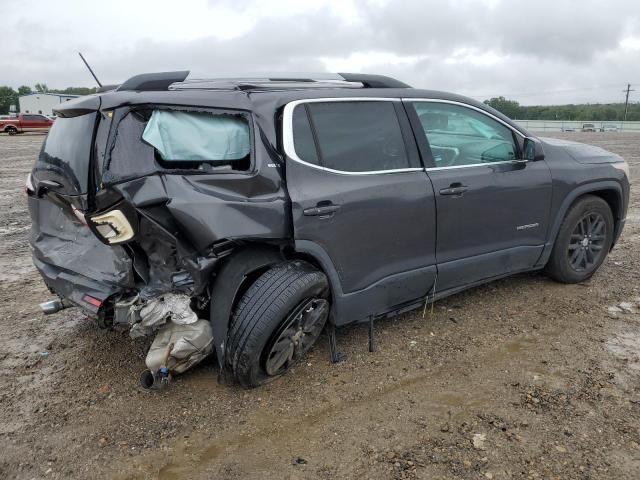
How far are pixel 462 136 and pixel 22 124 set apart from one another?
35876mm

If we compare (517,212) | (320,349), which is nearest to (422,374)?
(320,349)

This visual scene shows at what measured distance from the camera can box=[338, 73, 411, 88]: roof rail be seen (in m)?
3.96

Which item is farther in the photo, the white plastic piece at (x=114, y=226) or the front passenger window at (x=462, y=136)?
the front passenger window at (x=462, y=136)

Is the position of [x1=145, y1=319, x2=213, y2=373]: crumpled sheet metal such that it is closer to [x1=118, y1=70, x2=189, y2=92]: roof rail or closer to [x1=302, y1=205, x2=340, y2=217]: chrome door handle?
[x1=302, y1=205, x2=340, y2=217]: chrome door handle

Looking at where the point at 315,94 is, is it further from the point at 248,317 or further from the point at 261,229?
the point at 248,317

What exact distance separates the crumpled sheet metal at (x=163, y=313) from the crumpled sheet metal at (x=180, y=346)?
67 mm

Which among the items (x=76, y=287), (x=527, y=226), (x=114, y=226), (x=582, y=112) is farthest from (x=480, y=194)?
(x=582, y=112)

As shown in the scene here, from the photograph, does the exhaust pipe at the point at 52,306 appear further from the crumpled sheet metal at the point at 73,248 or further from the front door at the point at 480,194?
the front door at the point at 480,194

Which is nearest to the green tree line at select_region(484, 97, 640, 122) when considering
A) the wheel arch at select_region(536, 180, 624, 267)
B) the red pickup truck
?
the red pickup truck

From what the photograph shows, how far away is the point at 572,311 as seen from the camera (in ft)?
14.3

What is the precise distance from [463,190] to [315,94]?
4.19 feet

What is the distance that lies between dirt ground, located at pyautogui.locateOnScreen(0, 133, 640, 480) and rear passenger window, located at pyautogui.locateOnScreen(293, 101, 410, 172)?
4.28ft

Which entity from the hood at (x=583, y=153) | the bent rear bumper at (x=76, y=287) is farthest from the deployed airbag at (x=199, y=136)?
the hood at (x=583, y=153)

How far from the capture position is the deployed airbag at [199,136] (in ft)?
10.5
